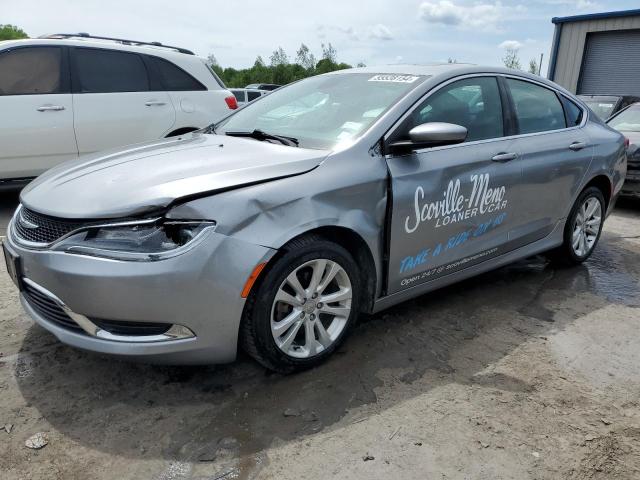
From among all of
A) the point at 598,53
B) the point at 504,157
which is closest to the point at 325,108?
the point at 504,157

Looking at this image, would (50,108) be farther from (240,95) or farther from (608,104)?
(240,95)

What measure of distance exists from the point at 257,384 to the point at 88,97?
173 inches

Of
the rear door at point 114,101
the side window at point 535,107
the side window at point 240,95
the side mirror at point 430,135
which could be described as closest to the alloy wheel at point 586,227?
the side window at point 535,107

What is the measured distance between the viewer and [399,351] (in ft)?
9.93

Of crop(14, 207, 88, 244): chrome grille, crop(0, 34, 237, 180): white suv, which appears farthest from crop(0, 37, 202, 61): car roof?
crop(14, 207, 88, 244): chrome grille

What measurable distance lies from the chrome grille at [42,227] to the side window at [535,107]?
294 cm

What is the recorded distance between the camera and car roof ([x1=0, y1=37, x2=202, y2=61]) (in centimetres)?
546

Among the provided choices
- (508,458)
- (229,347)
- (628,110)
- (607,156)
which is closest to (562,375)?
(508,458)

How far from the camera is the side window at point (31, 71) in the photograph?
5.38m

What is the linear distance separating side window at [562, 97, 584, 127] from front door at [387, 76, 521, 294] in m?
0.97

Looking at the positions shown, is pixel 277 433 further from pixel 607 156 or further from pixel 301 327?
pixel 607 156

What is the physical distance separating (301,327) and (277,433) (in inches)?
21.9

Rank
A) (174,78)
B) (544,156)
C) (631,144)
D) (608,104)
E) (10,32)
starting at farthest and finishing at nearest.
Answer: (10,32), (608,104), (631,144), (174,78), (544,156)

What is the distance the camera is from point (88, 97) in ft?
18.9
